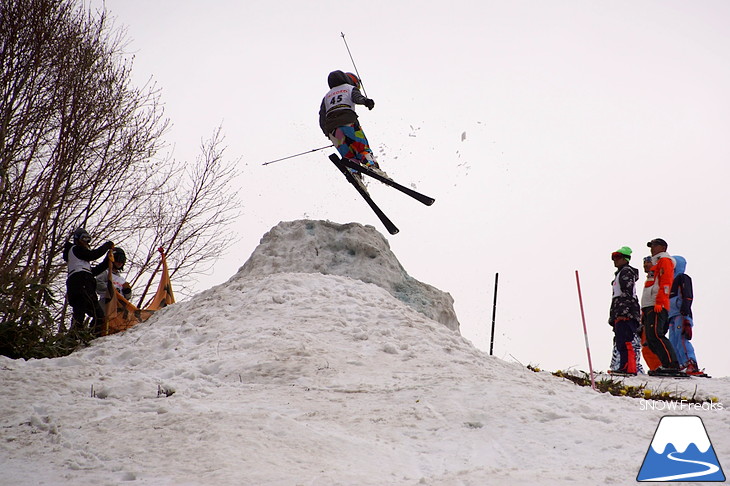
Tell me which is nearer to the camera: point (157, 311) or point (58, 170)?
point (157, 311)

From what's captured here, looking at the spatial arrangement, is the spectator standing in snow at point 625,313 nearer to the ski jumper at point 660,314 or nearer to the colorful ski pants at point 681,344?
the ski jumper at point 660,314

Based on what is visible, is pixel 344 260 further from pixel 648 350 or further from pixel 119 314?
pixel 648 350

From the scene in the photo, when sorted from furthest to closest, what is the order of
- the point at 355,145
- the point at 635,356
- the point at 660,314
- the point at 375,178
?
the point at 355,145, the point at 375,178, the point at 635,356, the point at 660,314

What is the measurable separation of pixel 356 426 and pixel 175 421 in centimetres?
129

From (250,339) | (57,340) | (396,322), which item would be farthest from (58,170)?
(396,322)

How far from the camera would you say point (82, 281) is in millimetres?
8305

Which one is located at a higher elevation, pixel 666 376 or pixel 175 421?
pixel 175 421

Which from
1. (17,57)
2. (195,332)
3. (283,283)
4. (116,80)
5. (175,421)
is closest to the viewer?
(175,421)

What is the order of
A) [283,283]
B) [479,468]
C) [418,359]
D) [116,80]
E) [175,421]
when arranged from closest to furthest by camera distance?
[479,468] → [175,421] → [418,359] → [283,283] → [116,80]

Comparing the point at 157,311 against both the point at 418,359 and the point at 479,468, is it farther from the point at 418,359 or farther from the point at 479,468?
the point at 479,468

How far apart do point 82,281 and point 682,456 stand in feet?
21.8

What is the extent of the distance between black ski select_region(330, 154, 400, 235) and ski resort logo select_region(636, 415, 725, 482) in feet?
18.4

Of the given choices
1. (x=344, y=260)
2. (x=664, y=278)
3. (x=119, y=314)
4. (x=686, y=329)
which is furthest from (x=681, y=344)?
(x=119, y=314)

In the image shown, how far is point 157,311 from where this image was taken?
9086 mm
